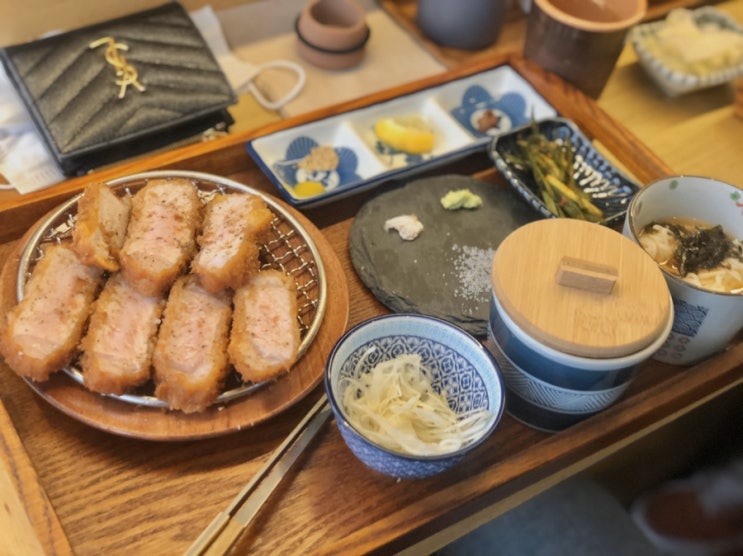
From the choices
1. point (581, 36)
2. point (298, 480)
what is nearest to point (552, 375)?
point (298, 480)

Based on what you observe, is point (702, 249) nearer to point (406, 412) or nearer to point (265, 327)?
point (406, 412)

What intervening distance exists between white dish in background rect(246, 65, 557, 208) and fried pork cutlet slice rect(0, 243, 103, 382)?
0.47 metres

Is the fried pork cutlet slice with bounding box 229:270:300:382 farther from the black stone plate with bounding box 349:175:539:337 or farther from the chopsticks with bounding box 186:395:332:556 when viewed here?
the black stone plate with bounding box 349:175:539:337

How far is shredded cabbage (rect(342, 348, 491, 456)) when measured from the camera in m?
1.08

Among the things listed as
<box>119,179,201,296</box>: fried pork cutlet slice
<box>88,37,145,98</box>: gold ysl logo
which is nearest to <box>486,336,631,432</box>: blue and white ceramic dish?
<box>119,179,201,296</box>: fried pork cutlet slice

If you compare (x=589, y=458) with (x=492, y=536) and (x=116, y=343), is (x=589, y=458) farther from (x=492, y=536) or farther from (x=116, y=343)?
(x=116, y=343)

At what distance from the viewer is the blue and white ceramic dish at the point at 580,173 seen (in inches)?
63.4

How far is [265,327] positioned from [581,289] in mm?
525

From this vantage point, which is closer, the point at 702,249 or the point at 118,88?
the point at 702,249

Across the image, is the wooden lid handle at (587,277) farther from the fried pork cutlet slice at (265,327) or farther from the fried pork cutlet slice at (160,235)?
the fried pork cutlet slice at (160,235)

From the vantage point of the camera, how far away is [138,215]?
4.43ft

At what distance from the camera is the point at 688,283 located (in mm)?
1191

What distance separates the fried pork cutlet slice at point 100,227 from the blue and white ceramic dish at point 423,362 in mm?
461

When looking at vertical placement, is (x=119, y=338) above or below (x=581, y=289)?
below
